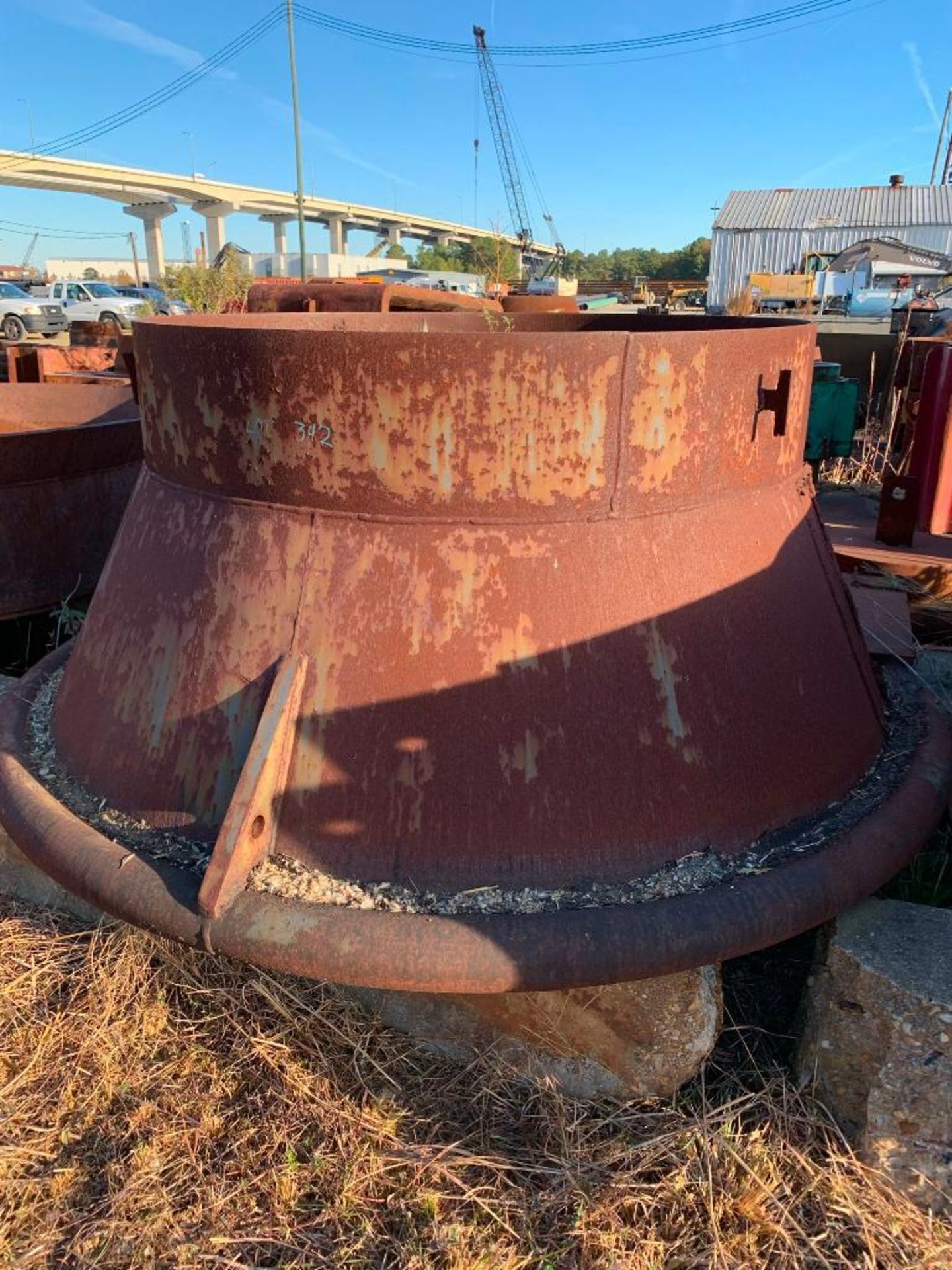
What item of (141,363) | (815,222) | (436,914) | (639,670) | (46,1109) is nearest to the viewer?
(436,914)

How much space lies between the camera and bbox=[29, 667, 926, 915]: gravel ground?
1.82 m

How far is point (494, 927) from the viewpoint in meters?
1.73

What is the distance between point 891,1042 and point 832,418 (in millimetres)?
4315

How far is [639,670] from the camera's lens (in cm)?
195

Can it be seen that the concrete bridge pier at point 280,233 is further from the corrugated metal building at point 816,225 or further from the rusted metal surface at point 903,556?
the rusted metal surface at point 903,556

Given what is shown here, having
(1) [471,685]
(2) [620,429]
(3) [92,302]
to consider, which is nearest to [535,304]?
(2) [620,429]

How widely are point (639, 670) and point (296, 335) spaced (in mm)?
985

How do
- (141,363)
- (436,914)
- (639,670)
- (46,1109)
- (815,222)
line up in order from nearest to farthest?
(436,914)
(639,670)
(46,1109)
(141,363)
(815,222)

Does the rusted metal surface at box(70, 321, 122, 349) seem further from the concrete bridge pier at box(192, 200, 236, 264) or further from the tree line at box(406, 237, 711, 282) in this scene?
the concrete bridge pier at box(192, 200, 236, 264)

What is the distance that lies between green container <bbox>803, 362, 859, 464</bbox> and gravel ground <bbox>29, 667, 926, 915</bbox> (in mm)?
3578

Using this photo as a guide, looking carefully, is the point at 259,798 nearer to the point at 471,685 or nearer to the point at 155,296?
the point at 471,685

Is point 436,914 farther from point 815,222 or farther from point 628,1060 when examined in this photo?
point 815,222

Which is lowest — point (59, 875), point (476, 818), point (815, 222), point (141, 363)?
point (59, 875)

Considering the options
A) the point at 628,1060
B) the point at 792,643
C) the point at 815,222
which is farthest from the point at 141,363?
the point at 815,222
